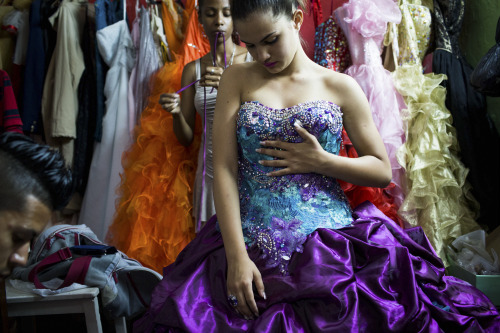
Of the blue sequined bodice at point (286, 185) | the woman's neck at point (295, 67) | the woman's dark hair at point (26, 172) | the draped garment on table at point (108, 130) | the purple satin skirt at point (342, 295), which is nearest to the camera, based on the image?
the woman's dark hair at point (26, 172)

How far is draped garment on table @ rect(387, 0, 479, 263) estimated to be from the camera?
6.44ft

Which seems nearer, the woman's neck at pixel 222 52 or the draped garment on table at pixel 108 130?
the woman's neck at pixel 222 52

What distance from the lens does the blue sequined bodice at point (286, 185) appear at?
121 cm

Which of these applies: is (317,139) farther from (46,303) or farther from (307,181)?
(46,303)

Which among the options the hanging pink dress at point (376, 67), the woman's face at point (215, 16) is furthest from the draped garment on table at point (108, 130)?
the hanging pink dress at point (376, 67)

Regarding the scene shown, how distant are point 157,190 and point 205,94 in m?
0.56

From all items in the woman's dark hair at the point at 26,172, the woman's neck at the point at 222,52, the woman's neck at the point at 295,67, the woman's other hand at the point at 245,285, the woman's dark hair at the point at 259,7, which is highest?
the woman's dark hair at the point at 259,7

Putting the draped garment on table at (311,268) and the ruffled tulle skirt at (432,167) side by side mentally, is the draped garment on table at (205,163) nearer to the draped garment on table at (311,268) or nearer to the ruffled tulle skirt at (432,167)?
the draped garment on table at (311,268)

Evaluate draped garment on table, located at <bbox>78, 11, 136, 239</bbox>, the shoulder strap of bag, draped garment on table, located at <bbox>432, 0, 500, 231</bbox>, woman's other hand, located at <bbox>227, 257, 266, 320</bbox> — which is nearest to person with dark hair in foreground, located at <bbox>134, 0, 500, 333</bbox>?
woman's other hand, located at <bbox>227, 257, 266, 320</bbox>

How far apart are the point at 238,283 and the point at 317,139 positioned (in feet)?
1.60

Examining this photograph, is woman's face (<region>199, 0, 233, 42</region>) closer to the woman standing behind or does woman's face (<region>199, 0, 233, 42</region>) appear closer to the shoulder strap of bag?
the woman standing behind

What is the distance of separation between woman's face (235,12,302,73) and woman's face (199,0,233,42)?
811 millimetres

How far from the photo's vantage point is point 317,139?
1.30 m

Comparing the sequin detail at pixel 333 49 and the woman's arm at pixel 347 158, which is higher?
the sequin detail at pixel 333 49
